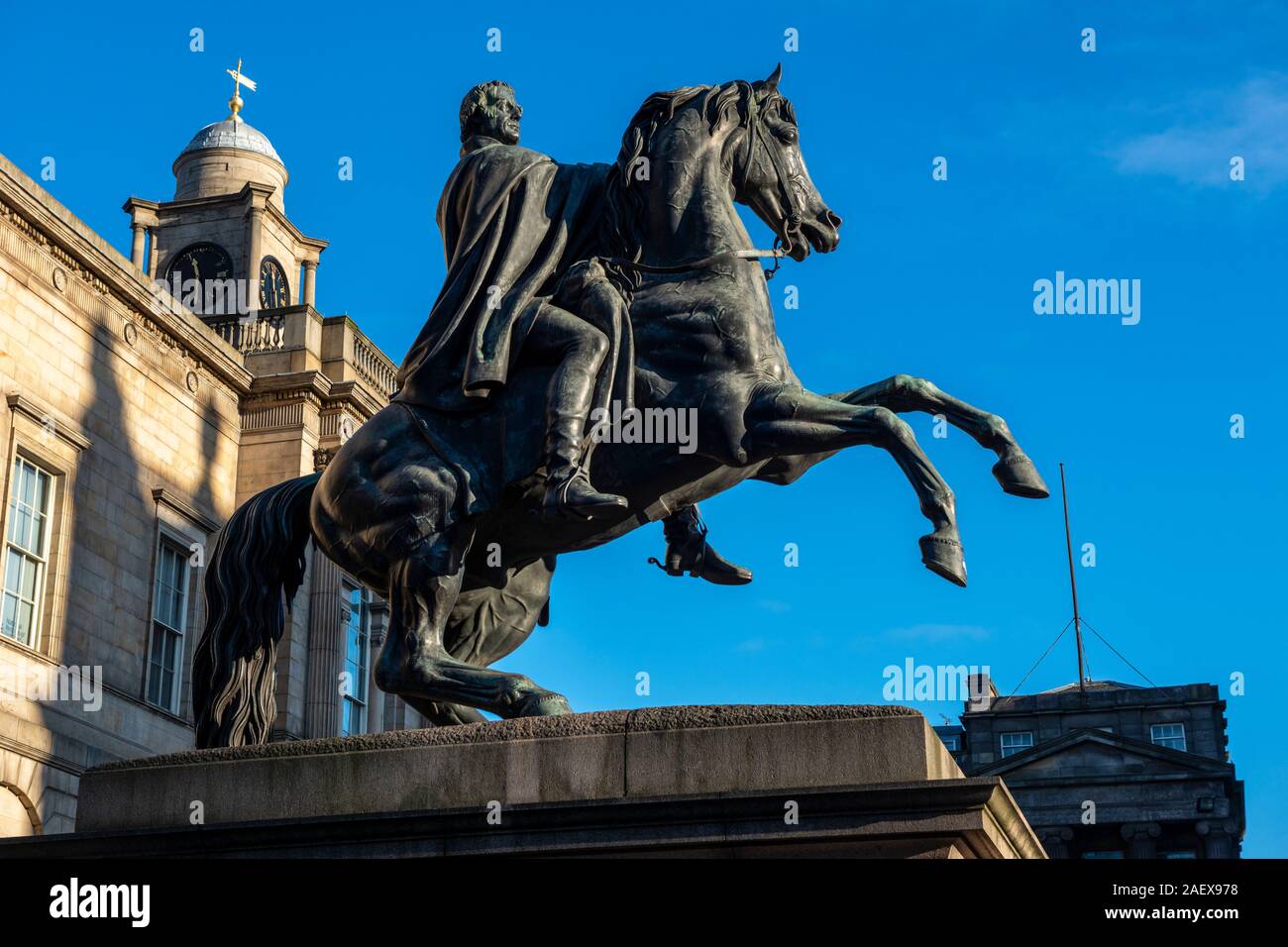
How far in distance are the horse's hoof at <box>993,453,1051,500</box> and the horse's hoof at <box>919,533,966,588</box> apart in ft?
1.85

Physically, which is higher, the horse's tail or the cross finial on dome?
the cross finial on dome

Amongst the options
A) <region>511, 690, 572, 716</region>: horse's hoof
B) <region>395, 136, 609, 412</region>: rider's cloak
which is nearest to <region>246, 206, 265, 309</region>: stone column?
<region>395, 136, 609, 412</region>: rider's cloak

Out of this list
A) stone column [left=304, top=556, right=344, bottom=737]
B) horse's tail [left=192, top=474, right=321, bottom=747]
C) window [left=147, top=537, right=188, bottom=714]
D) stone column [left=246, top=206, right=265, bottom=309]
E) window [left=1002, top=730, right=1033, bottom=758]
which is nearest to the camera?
horse's tail [left=192, top=474, right=321, bottom=747]

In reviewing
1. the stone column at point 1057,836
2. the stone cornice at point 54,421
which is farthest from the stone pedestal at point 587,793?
the stone column at point 1057,836

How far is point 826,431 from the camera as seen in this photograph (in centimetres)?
927

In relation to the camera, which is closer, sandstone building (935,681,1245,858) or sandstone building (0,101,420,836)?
sandstone building (0,101,420,836)

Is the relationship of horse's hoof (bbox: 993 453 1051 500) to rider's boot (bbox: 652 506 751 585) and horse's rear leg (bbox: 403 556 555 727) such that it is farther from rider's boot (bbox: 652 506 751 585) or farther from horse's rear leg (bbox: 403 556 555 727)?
horse's rear leg (bbox: 403 556 555 727)

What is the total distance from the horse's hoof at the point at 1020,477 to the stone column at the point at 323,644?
23.1 m

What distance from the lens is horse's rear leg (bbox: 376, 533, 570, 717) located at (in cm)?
909

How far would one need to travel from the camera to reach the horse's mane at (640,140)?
1003 cm

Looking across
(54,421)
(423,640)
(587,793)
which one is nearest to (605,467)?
(423,640)
